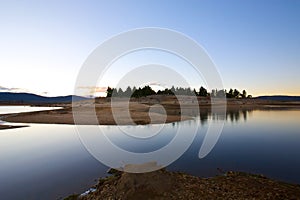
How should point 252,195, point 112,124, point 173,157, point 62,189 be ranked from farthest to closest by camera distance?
1. point 112,124
2. point 173,157
3. point 62,189
4. point 252,195

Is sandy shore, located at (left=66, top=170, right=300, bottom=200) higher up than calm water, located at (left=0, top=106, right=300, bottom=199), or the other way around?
sandy shore, located at (left=66, top=170, right=300, bottom=200)

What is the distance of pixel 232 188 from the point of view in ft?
31.9

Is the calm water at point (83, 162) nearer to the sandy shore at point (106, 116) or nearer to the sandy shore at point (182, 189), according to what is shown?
the sandy shore at point (182, 189)

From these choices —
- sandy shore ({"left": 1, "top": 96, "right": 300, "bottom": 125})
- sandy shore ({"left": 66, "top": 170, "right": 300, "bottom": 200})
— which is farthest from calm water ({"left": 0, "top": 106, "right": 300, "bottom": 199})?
sandy shore ({"left": 1, "top": 96, "right": 300, "bottom": 125})

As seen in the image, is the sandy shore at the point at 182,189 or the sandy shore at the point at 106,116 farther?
the sandy shore at the point at 106,116

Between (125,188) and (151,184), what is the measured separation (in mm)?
1130

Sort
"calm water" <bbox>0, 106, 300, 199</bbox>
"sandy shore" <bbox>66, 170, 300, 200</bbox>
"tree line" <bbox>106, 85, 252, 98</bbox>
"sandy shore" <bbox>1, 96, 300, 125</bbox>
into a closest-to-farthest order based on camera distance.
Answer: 1. "sandy shore" <bbox>66, 170, 300, 200</bbox>
2. "calm water" <bbox>0, 106, 300, 199</bbox>
3. "sandy shore" <bbox>1, 96, 300, 125</bbox>
4. "tree line" <bbox>106, 85, 252, 98</bbox>

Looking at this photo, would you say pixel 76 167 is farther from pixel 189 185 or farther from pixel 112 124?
pixel 112 124

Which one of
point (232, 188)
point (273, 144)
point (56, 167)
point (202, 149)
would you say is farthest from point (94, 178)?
point (273, 144)

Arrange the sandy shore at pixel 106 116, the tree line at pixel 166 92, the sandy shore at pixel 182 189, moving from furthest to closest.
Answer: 1. the tree line at pixel 166 92
2. the sandy shore at pixel 106 116
3. the sandy shore at pixel 182 189

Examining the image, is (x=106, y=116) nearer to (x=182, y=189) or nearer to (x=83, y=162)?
(x=83, y=162)

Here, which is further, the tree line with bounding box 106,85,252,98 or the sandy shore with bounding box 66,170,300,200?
the tree line with bounding box 106,85,252,98

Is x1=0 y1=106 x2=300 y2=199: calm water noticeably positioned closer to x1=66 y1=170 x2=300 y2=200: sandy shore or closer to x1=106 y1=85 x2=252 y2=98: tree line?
x1=66 y1=170 x2=300 y2=200: sandy shore

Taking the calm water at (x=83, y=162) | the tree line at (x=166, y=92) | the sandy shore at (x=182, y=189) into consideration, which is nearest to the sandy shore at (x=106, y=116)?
the calm water at (x=83, y=162)
